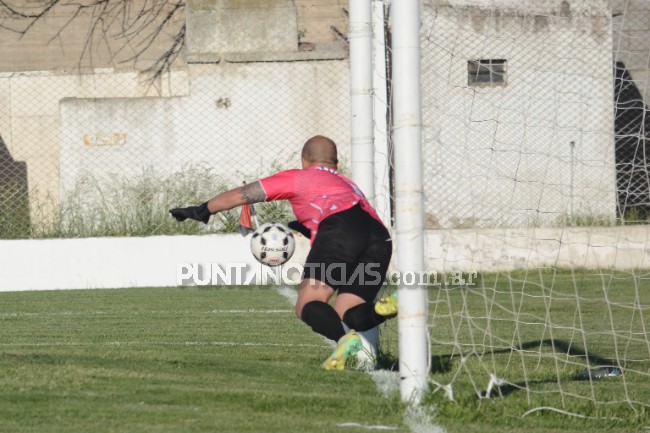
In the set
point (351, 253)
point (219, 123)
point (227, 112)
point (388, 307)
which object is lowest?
point (388, 307)

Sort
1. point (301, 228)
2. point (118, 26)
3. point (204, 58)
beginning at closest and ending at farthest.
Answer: point (301, 228) → point (204, 58) → point (118, 26)

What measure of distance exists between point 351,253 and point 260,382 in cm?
128

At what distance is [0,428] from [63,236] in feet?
34.3

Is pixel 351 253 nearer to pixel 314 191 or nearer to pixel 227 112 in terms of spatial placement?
pixel 314 191

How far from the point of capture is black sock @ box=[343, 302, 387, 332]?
22.7 ft

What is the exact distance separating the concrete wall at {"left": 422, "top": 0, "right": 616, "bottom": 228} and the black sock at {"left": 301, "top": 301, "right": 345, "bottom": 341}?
6940 millimetres

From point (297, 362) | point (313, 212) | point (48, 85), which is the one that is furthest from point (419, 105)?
point (48, 85)

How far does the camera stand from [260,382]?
6.35m

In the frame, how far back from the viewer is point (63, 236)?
15.2 meters

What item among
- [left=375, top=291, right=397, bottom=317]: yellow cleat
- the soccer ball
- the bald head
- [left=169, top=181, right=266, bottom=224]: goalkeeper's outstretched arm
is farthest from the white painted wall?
[left=375, top=291, right=397, bottom=317]: yellow cleat

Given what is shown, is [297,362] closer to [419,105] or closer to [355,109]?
[355,109]

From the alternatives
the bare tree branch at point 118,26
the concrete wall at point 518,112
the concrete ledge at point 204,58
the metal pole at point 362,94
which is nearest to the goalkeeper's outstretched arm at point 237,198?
the metal pole at point 362,94

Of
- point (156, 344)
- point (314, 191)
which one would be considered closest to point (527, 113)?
point (156, 344)

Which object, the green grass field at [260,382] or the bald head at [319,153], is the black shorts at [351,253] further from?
the green grass field at [260,382]
